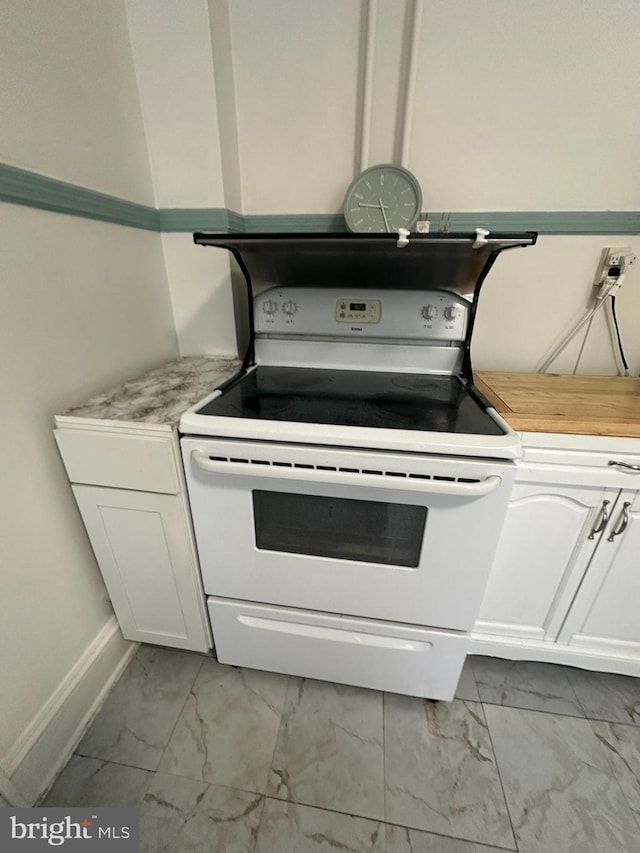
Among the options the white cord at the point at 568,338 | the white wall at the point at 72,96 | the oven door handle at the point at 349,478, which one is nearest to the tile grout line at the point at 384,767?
the oven door handle at the point at 349,478

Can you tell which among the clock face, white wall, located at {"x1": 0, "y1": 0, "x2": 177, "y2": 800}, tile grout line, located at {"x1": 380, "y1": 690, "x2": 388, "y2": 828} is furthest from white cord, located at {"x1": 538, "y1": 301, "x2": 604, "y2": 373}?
white wall, located at {"x1": 0, "y1": 0, "x2": 177, "y2": 800}

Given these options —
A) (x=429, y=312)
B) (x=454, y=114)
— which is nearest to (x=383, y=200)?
(x=454, y=114)

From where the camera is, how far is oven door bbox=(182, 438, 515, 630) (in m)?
0.73

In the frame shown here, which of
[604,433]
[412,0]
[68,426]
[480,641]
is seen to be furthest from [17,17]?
[480,641]

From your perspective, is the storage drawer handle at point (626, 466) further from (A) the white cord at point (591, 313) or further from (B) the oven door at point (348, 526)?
(A) the white cord at point (591, 313)

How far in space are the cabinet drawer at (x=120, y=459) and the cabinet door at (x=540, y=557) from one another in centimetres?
89

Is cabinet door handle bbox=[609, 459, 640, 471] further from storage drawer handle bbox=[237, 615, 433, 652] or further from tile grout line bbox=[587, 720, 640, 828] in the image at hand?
tile grout line bbox=[587, 720, 640, 828]

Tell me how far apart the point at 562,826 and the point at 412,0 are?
86.7 inches

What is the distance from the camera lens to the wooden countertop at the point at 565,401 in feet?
2.70

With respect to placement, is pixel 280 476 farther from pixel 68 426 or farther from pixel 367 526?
pixel 68 426

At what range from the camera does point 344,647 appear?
97 cm

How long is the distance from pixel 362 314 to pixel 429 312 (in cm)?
21

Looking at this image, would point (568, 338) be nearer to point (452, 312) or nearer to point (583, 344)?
point (583, 344)

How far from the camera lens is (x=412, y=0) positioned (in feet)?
3.22
